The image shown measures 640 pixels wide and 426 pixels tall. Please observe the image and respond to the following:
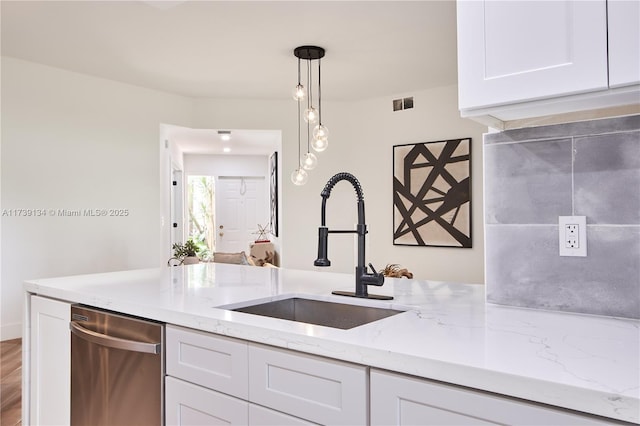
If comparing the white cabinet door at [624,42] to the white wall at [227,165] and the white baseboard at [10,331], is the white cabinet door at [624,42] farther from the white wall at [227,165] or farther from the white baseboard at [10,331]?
the white wall at [227,165]

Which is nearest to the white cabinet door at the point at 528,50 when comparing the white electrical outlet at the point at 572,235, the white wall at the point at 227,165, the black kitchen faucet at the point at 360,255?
the white electrical outlet at the point at 572,235

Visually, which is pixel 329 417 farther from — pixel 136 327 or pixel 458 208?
pixel 458 208

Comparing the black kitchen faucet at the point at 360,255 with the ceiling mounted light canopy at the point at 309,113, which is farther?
the ceiling mounted light canopy at the point at 309,113

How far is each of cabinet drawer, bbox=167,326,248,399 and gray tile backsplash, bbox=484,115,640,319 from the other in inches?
33.0

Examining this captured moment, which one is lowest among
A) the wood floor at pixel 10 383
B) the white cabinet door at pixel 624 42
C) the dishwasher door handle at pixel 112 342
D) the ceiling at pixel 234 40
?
the wood floor at pixel 10 383

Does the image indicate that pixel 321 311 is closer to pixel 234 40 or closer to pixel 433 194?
pixel 234 40

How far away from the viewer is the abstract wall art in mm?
5602

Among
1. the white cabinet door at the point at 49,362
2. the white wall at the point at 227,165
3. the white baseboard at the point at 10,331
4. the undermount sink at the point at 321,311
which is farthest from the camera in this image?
the white wall at the point at 227,165

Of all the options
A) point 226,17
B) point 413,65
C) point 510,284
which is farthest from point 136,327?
point 413,65

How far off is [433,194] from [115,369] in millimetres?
4674

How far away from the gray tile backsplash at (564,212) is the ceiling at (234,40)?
2.40m

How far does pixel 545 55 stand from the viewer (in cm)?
120

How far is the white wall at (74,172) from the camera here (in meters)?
4.67

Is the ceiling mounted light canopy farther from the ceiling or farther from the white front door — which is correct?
the white front door
